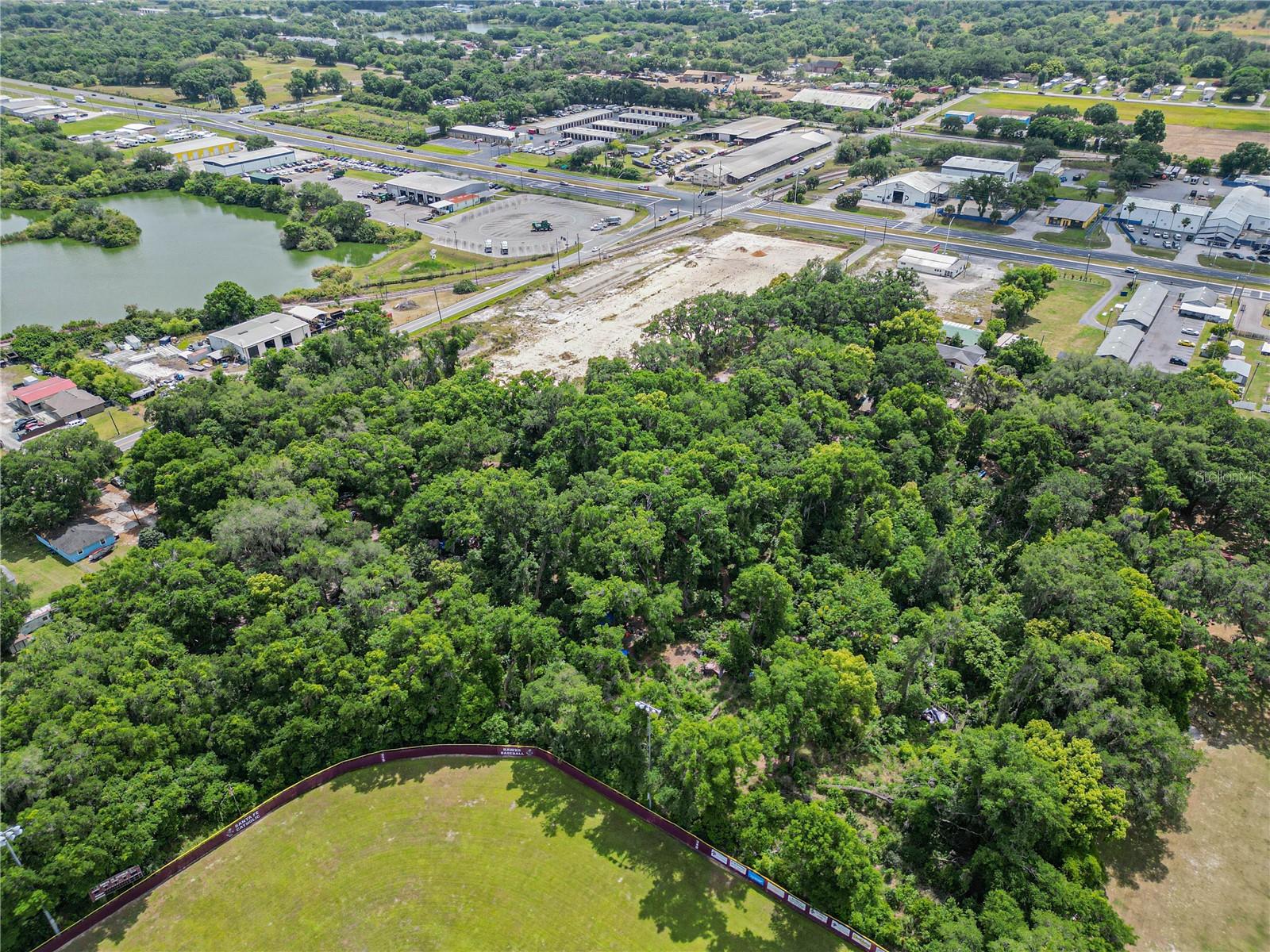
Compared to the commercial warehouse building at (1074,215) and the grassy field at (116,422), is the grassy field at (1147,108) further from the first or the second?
the grassy field at (116,422)

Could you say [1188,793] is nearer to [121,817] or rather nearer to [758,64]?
[121,817]

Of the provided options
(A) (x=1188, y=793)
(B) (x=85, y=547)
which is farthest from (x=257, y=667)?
(A) (x=1188, y=793)

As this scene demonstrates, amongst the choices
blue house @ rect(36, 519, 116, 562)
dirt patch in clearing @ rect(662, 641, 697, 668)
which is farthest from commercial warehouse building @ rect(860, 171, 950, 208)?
blue house @ rect(36, 519, 116, 562)

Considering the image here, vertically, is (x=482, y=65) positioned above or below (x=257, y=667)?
above

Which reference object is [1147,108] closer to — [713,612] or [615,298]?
[615,298]

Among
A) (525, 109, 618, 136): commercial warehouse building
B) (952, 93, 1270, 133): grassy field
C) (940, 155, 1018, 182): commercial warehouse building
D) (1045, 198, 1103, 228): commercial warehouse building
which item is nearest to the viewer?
(1045, 198, 1103, 228): commercial warehouse building

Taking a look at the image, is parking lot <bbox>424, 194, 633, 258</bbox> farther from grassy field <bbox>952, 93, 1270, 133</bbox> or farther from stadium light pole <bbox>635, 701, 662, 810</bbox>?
grassy field <bbox>952, 93, 1270, 133</bbox>

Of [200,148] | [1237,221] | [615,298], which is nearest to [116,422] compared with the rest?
[615,298]
